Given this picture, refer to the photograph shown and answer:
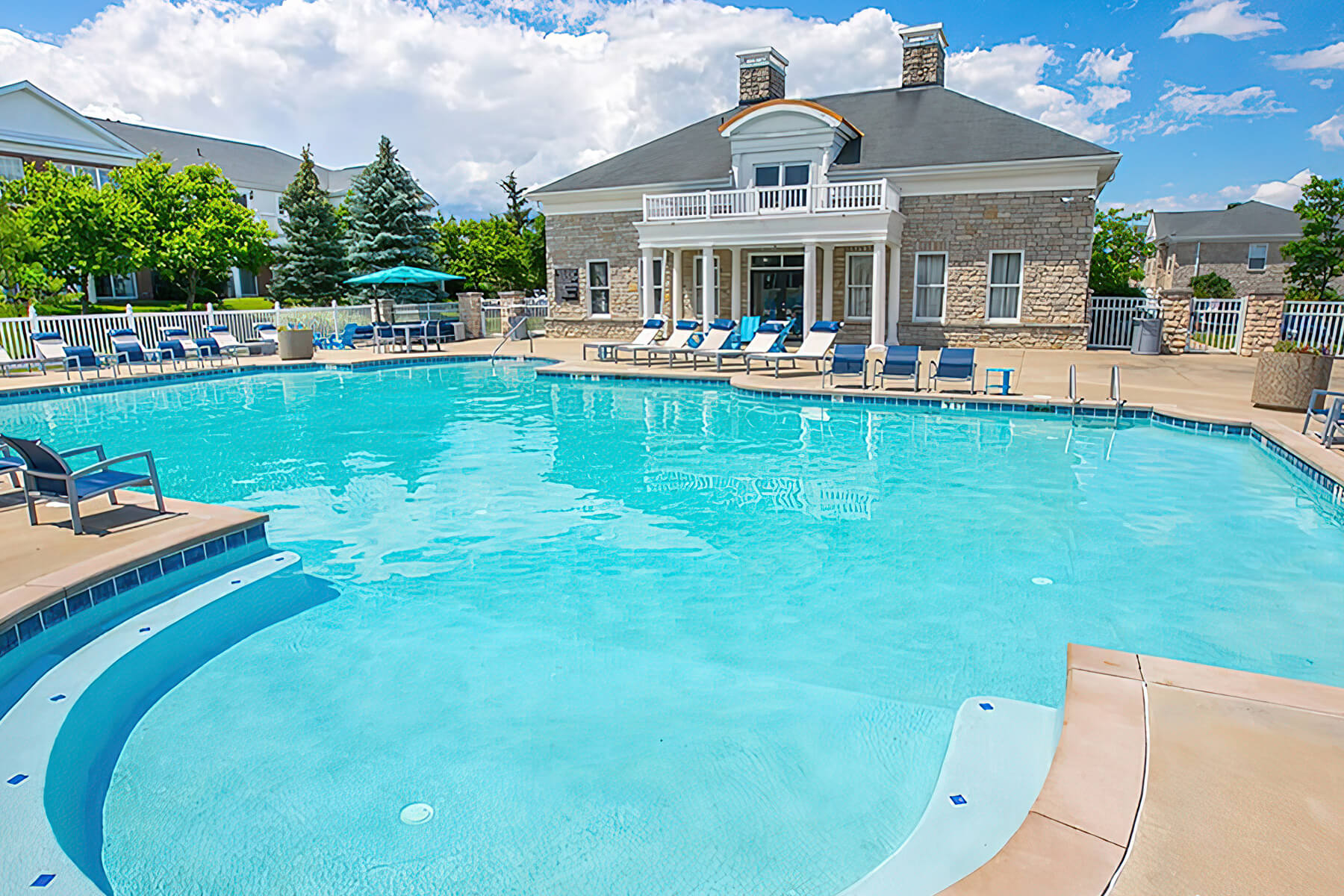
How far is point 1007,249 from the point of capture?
19.7 metres

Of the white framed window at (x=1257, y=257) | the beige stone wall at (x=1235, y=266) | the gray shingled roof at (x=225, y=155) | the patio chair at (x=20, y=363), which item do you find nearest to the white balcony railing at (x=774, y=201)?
the patio chair at (x=20, y=363)

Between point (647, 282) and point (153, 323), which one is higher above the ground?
point (647, 282)

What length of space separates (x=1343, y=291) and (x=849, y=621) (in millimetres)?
43601

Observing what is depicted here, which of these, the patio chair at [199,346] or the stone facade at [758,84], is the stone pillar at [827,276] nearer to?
the stone facade at [758,84]

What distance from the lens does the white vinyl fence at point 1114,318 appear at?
66.0ft

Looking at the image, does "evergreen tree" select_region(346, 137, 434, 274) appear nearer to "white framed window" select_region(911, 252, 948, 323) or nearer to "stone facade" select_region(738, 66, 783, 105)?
"stone facade" select_region(738, 66, 783, 105)

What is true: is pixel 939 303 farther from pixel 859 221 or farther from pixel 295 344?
pixel 295 344

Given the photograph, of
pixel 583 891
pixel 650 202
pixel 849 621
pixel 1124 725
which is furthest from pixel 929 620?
pixel 650 202

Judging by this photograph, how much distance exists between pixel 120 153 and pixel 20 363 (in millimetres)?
24781

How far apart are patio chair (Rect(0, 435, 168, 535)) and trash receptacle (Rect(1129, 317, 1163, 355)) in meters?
20.0

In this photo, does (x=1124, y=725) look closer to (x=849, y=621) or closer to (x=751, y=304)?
(x=849, y=621)

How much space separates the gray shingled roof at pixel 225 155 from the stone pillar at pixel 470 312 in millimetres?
23098

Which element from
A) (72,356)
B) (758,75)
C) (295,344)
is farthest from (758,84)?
(72,356)

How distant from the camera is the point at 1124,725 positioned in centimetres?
305
